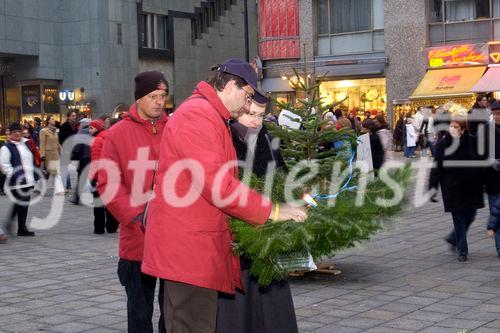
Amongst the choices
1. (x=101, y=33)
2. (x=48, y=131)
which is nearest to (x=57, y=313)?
(x=48, y=131)

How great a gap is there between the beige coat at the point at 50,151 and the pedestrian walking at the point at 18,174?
17.0ft

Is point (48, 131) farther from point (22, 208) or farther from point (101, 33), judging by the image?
point (101, 33)

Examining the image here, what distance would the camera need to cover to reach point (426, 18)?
3516 cm

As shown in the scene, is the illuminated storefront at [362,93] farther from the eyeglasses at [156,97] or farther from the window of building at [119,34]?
the eyeglasses at [156,97]

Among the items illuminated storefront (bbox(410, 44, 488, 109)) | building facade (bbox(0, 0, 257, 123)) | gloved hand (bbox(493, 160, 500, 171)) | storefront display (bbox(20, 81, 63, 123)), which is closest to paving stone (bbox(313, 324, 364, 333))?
gloved hand (bbox(493, 160, 500, 171))

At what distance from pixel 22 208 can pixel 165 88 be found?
28.4 feet

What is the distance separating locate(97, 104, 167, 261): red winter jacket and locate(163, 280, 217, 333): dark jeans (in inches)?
42.0

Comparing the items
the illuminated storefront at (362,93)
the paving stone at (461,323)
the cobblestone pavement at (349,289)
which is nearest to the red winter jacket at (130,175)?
the cobblestone pavement at (349,289)

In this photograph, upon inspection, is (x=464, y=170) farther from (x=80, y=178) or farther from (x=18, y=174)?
(x=80, y=178)

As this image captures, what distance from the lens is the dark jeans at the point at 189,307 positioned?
4.04 m

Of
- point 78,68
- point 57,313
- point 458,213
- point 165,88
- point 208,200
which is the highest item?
point 78,68

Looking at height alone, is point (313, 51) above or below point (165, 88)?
above

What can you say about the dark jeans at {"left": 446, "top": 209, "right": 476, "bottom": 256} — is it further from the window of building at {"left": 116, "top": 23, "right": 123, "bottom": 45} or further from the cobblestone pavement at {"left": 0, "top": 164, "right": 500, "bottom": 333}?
the window of building at {"left": 116, "top": 23, "right": 123, "bottom": 45}

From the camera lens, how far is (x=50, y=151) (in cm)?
1930
